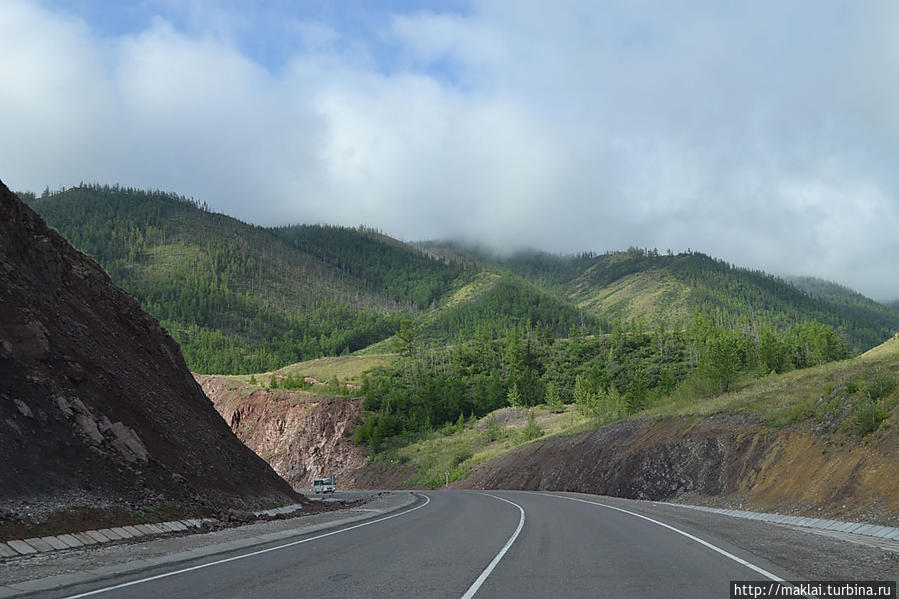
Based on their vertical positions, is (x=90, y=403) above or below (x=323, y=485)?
above

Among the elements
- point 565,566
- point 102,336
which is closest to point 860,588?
point 565,566

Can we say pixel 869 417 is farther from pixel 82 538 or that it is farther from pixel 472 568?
pixel 82 538

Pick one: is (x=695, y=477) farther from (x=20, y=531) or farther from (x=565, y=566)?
(x=20, y=531)

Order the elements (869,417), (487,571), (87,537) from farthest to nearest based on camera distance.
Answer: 1. (869,417)
2. (87,537)
3. (487,571)

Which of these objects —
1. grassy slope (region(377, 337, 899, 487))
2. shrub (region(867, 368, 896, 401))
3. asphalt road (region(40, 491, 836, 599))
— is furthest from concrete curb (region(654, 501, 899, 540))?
shrub (region(867, 368, 896, 401))

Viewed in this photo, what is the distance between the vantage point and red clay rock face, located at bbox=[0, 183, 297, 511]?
19.0m

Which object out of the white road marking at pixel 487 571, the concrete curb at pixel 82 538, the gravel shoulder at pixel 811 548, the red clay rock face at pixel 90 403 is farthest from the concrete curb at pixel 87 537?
the gravel shoulder at pixel 811 548

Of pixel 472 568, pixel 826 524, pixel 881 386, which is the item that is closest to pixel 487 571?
pixel 472 568

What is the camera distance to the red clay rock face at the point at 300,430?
403 ft

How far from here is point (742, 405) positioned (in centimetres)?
4366

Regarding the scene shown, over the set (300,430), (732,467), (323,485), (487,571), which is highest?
(487,571)

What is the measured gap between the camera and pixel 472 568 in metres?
12.6

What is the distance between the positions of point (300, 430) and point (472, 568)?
121 m

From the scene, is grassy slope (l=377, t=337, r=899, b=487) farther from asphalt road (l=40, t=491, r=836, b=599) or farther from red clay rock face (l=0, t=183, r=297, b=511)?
red clay rock face (l=0, t=183, r=297, b=511)
